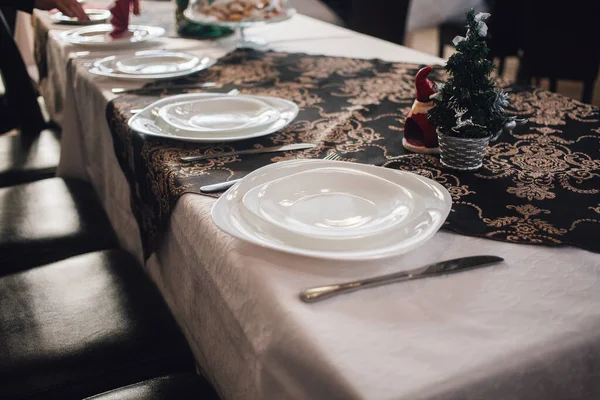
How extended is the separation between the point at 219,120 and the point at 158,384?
1.47 feet

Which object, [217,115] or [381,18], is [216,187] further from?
[381,18]

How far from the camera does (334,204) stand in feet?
2.13

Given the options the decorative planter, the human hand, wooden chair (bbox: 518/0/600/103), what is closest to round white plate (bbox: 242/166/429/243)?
the decorative planter

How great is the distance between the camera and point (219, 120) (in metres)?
0.96

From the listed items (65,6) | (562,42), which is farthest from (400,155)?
(562,42)

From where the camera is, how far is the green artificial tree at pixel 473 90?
71 cm

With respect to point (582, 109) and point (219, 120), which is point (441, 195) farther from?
point (582, 109)

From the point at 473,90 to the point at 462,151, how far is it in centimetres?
8

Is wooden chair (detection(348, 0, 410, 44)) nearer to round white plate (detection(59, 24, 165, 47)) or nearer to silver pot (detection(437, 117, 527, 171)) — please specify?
round white plate (detection(59, 24, 165, 47))

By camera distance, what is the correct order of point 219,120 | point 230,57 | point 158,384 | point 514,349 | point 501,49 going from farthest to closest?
point 501,49 < point 230,57 < point 219,120 < point 158,384 < point 514,349

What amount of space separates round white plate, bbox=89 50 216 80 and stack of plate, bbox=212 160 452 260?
0.62 m

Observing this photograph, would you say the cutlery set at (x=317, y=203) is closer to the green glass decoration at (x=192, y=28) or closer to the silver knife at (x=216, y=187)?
the silver knife at (x=216, y=187)

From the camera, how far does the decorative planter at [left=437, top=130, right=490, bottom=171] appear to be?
748 mm

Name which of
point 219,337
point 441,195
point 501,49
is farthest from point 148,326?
point 501,49
